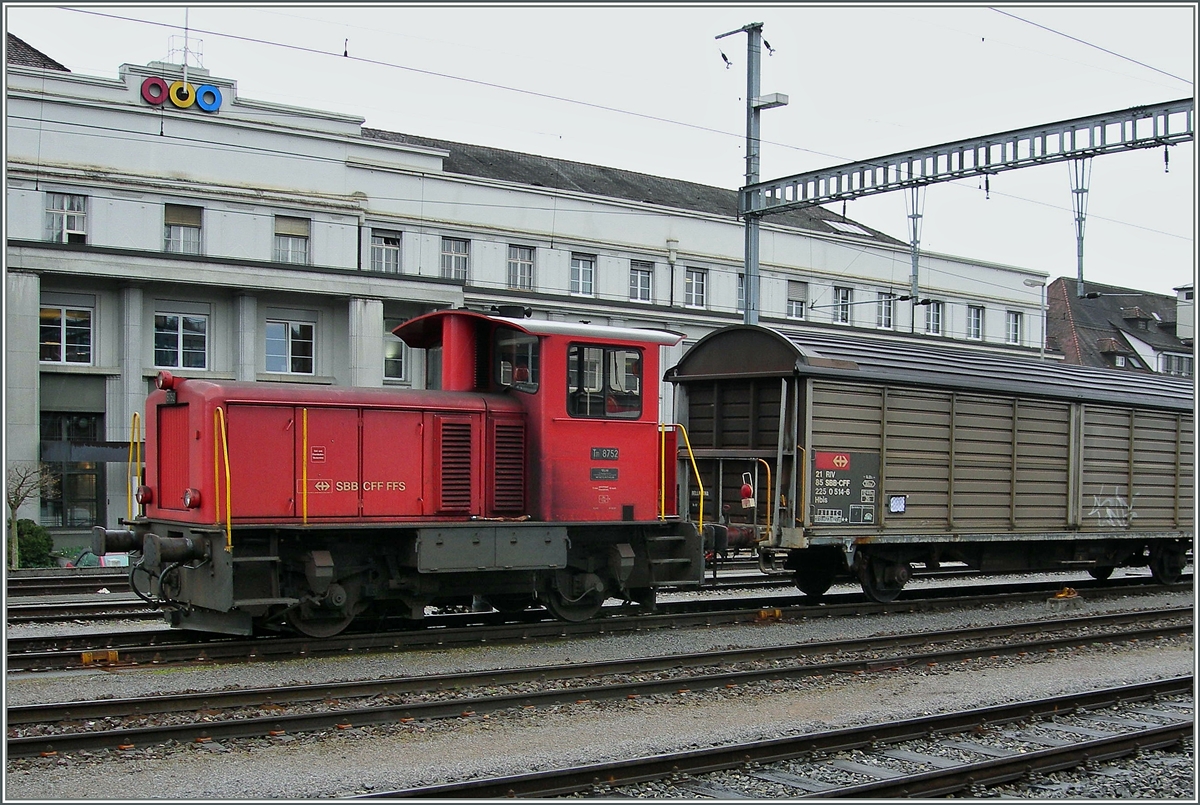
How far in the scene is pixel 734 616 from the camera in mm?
13766

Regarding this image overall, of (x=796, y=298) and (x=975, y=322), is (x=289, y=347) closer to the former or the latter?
(x=796, y=298)

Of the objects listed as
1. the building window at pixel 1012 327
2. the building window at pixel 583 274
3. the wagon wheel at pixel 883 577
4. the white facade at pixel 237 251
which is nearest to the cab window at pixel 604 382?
the wagon wheel at pixel 883 577

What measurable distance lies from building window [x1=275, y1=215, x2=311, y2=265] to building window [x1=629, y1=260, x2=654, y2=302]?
11.8 metres

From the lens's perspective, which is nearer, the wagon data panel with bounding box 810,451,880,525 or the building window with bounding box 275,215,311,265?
the wagon data panel with bounding box 810,451,880,525

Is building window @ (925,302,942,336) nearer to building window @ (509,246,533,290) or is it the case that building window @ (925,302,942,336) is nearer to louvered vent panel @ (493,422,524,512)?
building window @ (509,246,533,290)

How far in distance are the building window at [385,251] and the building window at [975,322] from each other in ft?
86.7

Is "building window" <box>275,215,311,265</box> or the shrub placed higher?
"building window" <box>275,215,311,265</box>

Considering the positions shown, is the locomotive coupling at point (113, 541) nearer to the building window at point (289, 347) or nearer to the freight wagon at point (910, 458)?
the freight wagon at point (910, 458)

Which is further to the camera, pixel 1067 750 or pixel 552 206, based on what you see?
pixel 552 206

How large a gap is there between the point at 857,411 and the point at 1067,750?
7265mm

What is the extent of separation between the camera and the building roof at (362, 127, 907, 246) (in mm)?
38719

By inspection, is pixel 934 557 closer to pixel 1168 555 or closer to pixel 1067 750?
pixel 1168 555

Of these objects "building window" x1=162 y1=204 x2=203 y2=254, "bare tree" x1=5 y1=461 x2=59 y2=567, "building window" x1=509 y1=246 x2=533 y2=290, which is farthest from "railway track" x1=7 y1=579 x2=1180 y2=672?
"building window" x1=509 y1=246 x2=533 y2=290

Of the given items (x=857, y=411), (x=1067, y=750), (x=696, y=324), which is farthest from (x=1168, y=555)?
(x=696, y=324)
